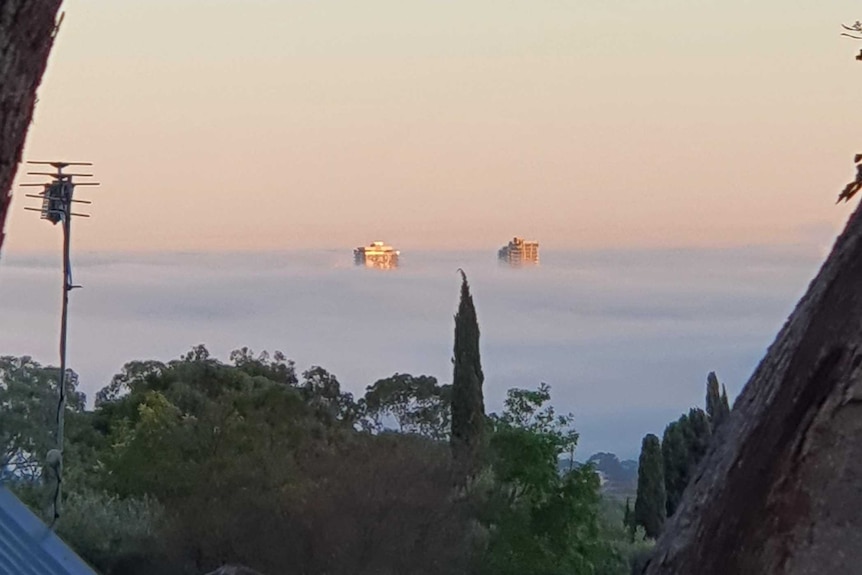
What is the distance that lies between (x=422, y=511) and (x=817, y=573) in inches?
738

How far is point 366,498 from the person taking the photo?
69.6 feet

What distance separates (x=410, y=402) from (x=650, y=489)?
611 centimetres

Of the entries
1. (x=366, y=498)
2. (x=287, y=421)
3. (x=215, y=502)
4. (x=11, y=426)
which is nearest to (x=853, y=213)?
(x=366, y=498)

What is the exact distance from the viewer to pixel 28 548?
1053 cm

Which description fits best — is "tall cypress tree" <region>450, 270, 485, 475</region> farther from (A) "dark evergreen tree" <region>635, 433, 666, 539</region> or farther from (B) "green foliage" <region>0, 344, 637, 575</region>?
(A) "dark evergreen tree" <region>635, 433, 666, 539</region>

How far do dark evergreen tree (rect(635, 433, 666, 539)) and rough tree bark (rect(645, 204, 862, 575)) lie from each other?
1160 inches

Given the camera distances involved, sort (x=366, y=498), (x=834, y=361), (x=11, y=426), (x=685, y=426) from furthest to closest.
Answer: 1. (x=685, y=426)
2. (x=11, y=426)
3. (x=366, y=498)
4. (x=834, y=361)

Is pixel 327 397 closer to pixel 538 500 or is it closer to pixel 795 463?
pixel 538 500

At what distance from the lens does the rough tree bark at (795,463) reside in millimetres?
3096

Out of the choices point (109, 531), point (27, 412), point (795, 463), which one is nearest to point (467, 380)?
point (27, 412)

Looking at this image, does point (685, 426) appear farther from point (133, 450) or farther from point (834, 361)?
point (834, 361)

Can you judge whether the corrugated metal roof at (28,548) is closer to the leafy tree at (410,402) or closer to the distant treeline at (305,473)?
the distant treeline at (305,473)

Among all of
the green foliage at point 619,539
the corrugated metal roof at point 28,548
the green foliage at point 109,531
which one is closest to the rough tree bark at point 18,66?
the corrugated metal roof at point 28,548

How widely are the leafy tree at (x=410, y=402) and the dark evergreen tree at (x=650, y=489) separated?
4.78 m
